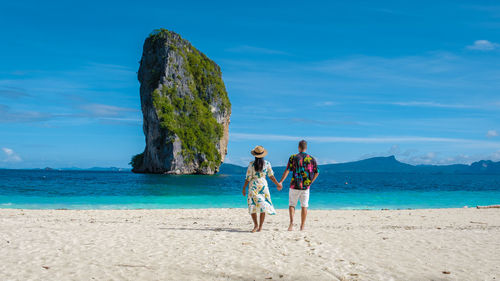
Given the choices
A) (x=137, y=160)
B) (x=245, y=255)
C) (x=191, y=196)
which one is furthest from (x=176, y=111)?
(x=245, y=255)

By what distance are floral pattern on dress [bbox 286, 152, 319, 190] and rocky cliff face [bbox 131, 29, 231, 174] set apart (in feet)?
203

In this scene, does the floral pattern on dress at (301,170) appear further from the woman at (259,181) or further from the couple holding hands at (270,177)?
the woman at (259,181)

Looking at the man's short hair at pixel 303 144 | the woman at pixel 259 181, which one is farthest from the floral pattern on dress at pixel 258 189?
the man's short hair at pixel 303 144

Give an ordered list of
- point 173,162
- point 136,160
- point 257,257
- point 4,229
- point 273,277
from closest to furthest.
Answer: point 273,277
point 257,257
point 4,229
point 173,162
point 136,160

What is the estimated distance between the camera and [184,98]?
2975 inches

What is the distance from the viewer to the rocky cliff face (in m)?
69.4

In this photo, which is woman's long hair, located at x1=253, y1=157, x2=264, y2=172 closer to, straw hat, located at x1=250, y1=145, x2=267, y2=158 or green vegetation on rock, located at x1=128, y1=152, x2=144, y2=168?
straw hat, located at x1=250, y1=145, x2=267, y2=158

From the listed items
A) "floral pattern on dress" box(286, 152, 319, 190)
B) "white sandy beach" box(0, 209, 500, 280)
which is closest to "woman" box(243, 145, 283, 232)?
"floral pattern on dress" box(286, 152, 319, 190)

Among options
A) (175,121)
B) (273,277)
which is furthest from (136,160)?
(273,277)

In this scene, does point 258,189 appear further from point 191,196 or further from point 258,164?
point 191,196

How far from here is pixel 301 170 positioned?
8039 millimetres

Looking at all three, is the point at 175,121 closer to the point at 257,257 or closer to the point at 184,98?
the point at 184,98

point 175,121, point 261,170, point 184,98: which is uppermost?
point 184,98

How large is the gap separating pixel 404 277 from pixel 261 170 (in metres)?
3.62
